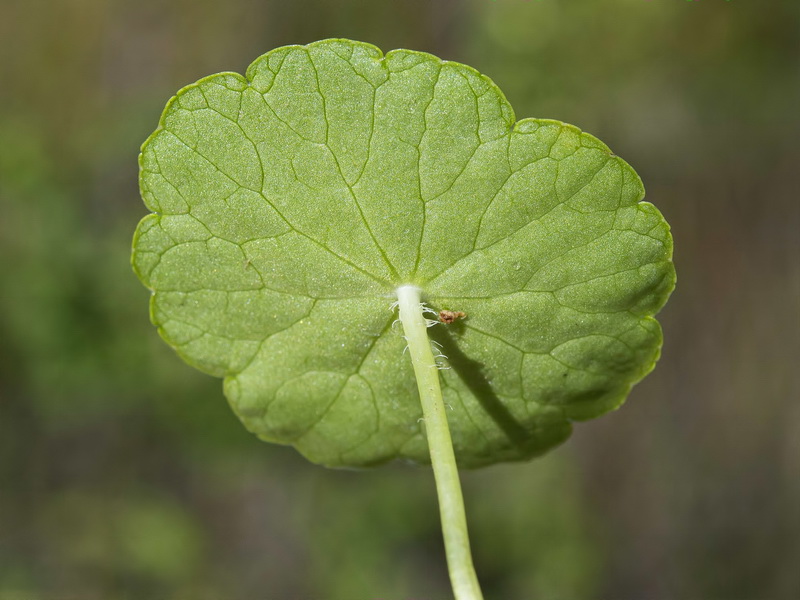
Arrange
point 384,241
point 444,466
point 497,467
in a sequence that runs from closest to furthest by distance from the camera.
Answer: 1. point 444,466
2. point 384,241
3. point 497,467

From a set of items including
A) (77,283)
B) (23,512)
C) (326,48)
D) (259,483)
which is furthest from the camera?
(259,483)

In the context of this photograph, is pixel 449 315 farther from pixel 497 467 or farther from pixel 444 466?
pixel 497 467

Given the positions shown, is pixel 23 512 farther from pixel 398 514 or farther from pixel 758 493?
pixel 758 493

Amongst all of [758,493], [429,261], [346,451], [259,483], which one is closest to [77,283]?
[259,483]

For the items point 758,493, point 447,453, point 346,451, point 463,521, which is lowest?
point 463,521

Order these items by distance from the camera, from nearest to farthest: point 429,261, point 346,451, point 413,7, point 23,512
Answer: point 429,261
point 346,451
point 23,512
point 413,7

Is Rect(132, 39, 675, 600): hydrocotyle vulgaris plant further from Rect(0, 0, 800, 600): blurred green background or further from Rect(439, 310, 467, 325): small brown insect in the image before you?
Rect(0, 0, 800, 600): blurred green background

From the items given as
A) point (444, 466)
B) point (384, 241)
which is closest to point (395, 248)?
point (384, 241)
